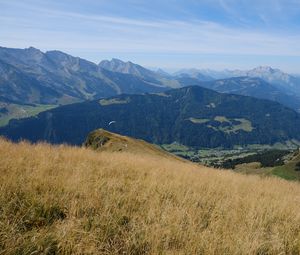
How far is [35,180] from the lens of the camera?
26.6ft

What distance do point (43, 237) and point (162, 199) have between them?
11.6 feet

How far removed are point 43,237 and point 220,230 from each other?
3.13 m

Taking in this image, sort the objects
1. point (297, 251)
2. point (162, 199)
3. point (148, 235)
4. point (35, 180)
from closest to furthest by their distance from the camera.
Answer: point (148, 235) → point (297, 251) → point (35, 180) → point (162, 199)

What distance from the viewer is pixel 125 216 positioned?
7066mm

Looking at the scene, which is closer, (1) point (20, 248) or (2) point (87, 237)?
(1) point (20, 248)

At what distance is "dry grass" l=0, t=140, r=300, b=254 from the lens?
577 cm

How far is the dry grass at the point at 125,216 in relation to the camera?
5773mm

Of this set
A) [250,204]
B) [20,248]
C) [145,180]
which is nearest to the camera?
[20,248]

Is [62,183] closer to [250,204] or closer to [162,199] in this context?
[162,199]

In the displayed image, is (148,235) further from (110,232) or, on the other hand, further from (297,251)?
(297,251)

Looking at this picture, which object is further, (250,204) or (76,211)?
(250,204)

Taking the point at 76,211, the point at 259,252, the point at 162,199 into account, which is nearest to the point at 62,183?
the point at 76,211

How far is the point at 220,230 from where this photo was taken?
6961 millimetres

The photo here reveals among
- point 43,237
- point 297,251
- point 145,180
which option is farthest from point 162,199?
point 43,237
